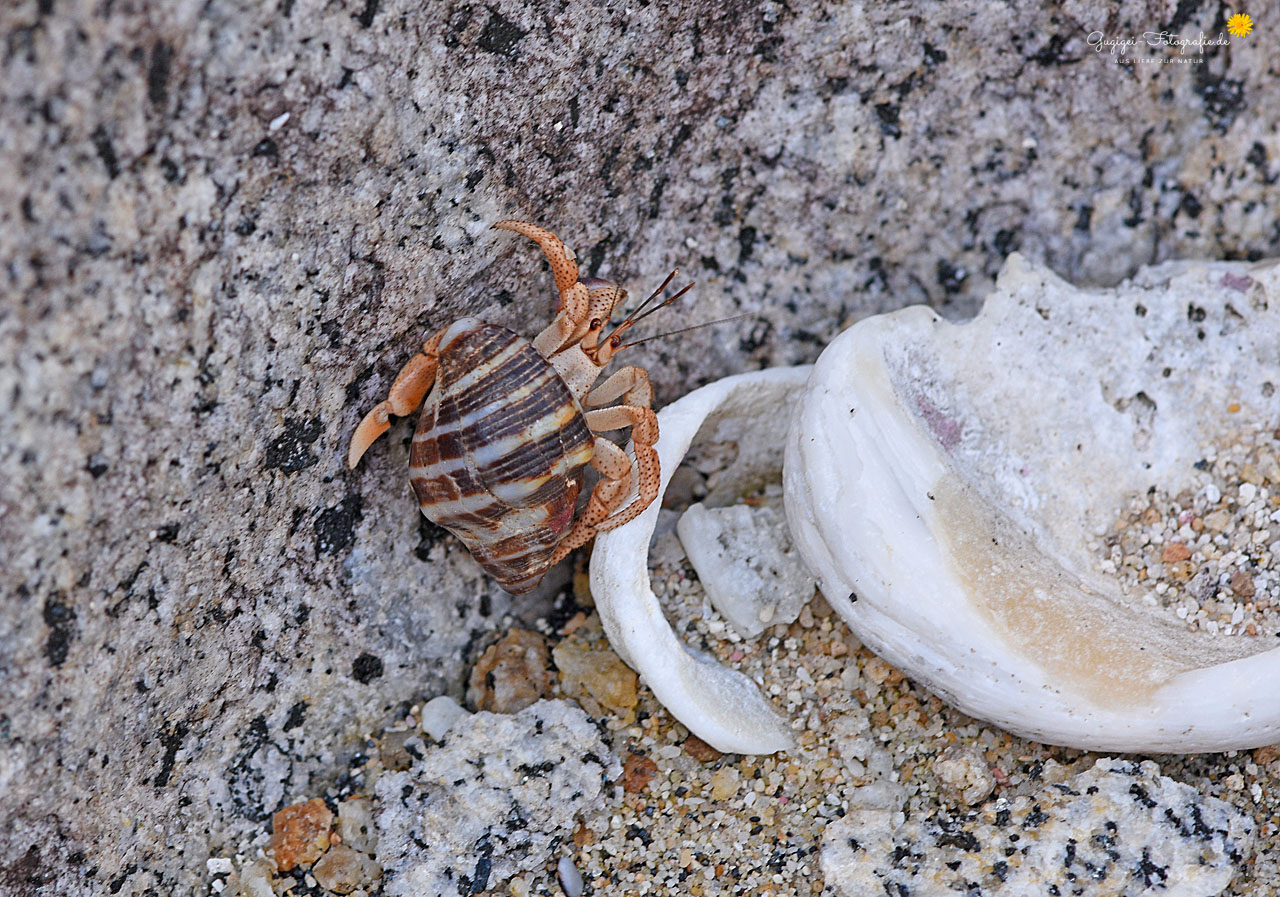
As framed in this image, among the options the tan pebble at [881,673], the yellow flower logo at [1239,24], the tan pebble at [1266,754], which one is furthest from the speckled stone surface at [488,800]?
the yellow flower logo at [1239,24]

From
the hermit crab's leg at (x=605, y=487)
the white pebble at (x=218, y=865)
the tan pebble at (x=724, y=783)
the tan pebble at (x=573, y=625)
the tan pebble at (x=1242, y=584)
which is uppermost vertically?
the hermit crab's leg at (x=605, y=487)

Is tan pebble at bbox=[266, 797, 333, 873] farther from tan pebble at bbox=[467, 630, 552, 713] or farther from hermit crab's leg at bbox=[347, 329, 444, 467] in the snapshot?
hermit crab's leg at bbox=[347, 329, 444, 467]

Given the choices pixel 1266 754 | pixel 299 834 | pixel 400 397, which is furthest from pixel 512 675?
pixel 1266 754

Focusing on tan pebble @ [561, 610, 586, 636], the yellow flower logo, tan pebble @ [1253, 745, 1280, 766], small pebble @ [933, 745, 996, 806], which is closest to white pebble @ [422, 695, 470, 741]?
tan pebble @ [561, 610, 586, 636]

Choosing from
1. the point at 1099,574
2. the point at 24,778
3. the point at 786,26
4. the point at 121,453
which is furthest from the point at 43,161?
the point at 1099,574

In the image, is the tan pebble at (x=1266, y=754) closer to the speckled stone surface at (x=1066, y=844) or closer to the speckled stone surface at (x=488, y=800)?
the speckled stone surface at (x=1066, y=844)

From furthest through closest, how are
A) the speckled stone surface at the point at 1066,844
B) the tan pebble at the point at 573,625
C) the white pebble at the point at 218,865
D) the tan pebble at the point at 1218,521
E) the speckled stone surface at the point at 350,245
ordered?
the tan pebble at the point at 573,625 < the tan pebble at the point at 1218,521 < the white pebble at the point at 218,865 < the speckled stone surface at the point at 1066,844 < the speckled stone surface at the point at 350,245
